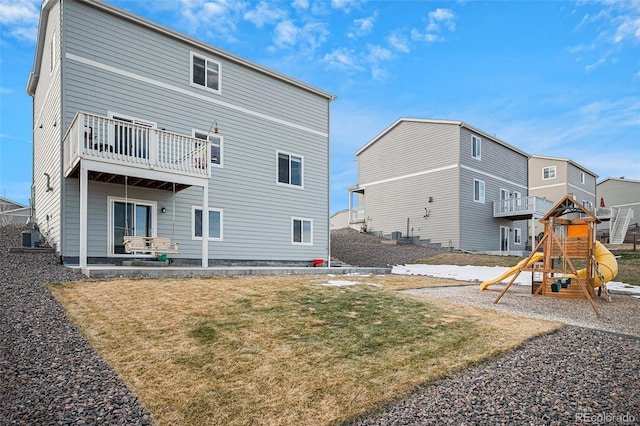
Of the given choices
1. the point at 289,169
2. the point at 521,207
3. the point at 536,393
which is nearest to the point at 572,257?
the point at 536,393

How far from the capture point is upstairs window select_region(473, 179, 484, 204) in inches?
901

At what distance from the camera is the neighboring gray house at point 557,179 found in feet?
101

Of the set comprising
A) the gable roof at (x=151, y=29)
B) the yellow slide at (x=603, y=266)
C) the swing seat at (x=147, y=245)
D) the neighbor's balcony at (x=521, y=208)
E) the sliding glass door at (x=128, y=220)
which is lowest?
the yellow slide at (x=603, y=266)

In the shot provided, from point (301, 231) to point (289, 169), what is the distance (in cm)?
258

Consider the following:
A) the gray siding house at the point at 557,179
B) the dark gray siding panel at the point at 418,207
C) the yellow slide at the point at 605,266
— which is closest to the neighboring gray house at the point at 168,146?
the dark gray siding panel at the point at 418,207

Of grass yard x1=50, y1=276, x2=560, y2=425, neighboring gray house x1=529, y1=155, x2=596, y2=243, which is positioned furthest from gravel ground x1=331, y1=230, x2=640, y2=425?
neighboring gray house x1=529, y1=155, x2=596, y2=243

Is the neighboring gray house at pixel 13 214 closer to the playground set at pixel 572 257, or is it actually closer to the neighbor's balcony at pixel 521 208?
the playground set at pixel 572 257

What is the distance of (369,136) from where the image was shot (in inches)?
1089

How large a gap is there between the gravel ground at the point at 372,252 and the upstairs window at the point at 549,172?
1653cm

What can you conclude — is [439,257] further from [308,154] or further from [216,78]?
[216,78]

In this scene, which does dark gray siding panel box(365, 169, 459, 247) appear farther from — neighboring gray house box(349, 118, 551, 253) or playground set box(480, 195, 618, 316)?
playground set box(480, 195, 618, 316)

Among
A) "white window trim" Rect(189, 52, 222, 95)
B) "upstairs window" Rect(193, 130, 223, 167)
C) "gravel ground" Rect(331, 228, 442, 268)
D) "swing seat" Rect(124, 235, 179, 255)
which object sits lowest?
"gravel ground" Rect(331, 228, 442, 268)

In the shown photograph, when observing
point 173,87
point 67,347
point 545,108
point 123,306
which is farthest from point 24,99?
point 545,108

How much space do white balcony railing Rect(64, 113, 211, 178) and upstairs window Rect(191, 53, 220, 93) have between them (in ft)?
8.54
